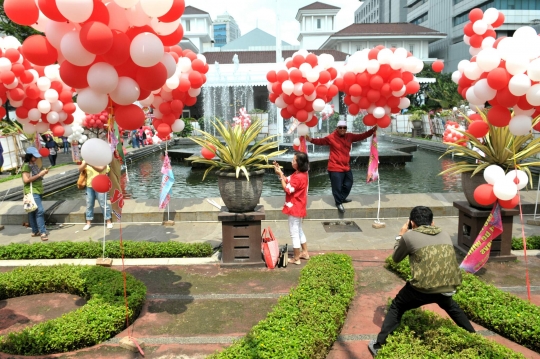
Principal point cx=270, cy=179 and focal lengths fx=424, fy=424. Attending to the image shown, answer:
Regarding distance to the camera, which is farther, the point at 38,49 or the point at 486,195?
the point at 486,195

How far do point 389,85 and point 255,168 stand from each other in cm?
308

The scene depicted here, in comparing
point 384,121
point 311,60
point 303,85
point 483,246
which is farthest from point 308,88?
point 483,246

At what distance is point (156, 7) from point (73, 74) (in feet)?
3.08

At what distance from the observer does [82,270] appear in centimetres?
541

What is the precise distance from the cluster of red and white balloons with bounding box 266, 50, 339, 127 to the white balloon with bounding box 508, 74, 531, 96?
3.26 m

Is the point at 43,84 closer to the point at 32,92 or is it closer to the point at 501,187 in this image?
the point at 32,92

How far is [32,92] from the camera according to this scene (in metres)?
7.53

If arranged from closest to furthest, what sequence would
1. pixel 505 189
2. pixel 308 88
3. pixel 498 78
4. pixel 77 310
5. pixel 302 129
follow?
pixel 77 310 < pixel 505 189 < pixel 498 78 < pixel 308 88 < pixel 302 129

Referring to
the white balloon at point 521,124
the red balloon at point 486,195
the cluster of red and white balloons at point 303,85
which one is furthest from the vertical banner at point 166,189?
the white balloon at point 521,124

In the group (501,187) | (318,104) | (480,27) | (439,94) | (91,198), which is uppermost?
(439,94)

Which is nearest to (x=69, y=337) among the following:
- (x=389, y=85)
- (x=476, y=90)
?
(x=476, y=90)

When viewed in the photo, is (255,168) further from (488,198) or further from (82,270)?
(488,198)

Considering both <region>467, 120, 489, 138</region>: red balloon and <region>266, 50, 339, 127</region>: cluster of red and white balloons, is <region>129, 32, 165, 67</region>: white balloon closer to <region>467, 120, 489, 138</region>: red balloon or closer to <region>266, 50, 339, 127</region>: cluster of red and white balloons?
<region>266, 50, 339, 127</region>: cluster of red and white balloons

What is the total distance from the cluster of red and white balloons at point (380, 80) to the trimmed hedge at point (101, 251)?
12.8 feet
